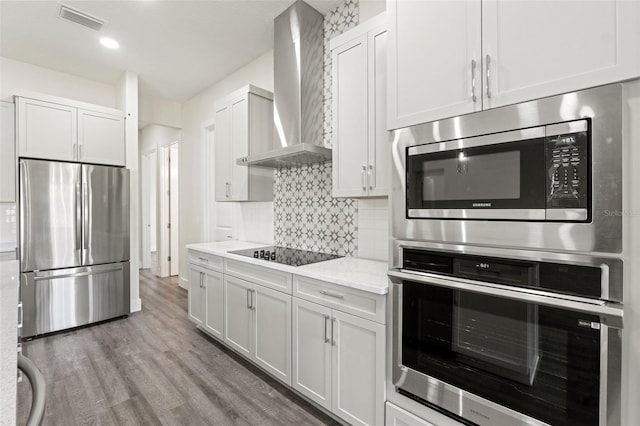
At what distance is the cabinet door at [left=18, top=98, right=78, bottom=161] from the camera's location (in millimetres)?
3186

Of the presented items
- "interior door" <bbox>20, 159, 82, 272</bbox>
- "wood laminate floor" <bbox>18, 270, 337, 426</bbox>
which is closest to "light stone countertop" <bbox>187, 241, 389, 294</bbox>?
"wood laminate floor" <bbox>18, 270, 337, 426</bbox>

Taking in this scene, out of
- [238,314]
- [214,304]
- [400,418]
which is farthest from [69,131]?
[400,418]

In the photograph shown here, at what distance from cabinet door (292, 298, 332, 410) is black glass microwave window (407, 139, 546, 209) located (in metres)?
0.97

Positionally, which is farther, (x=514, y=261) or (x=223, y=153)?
(x=223, y=153)

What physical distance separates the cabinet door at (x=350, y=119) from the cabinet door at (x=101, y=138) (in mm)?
3141

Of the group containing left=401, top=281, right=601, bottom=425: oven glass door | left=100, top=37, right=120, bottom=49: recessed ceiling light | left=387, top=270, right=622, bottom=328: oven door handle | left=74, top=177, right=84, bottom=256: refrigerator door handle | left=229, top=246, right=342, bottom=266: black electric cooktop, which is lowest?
left=401, top=281, right=601, bottom=425: oven glass door

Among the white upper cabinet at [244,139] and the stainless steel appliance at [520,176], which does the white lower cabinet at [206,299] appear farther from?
the stainless steel appliance at [520,176]

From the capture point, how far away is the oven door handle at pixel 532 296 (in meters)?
0.99

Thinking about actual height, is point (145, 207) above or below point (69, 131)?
below

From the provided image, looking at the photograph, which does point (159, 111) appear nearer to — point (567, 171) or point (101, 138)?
point (101, 138)

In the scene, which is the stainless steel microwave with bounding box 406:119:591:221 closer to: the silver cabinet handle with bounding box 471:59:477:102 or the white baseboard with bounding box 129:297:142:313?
the silver cabinet handle with bounding box 471:59:477:102

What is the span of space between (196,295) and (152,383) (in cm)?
104

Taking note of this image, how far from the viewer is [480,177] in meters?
1.28

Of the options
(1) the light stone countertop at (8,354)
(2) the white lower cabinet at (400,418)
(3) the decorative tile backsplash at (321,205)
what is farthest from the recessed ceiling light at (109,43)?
(2) the white lower cabinet at (400,418)
